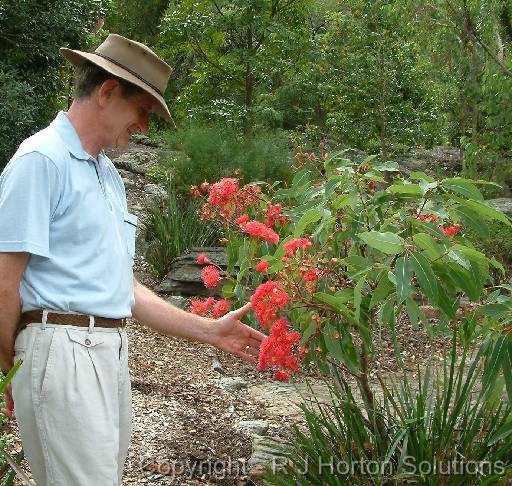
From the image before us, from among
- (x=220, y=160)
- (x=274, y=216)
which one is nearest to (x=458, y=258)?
(x=274, y=216)

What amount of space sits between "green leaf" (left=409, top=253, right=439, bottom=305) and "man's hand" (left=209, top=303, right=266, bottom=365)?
2.18 feet

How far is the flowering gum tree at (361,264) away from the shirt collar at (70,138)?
0.68 meters

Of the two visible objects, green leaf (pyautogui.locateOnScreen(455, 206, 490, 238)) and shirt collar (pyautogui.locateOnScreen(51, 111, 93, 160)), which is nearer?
shirt collar (pyautogui.locateOnScreen(51, 111, 93, 160))

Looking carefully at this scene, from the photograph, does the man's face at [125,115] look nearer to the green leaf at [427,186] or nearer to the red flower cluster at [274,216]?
the green leaf at [427,186]

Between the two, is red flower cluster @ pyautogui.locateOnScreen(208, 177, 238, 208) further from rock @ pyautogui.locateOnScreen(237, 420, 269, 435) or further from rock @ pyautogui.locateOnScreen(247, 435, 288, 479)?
rock @ pyautogui.locateOnScreen(237, 420, 269, 435)

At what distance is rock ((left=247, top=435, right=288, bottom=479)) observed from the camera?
3.71 metres

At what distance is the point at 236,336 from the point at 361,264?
1.75 ft

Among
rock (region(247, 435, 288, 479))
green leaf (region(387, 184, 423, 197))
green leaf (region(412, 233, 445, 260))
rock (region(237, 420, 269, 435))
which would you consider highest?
green leaf (region(387, 184, 423, 197))

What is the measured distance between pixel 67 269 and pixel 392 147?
37.6ft

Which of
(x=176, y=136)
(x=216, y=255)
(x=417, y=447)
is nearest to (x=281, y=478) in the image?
(x=417, y=447)

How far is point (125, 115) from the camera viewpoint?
7.59 feet

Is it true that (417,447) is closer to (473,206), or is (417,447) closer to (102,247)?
(473,206)

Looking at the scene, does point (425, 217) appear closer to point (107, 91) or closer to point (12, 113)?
point (107, 91)

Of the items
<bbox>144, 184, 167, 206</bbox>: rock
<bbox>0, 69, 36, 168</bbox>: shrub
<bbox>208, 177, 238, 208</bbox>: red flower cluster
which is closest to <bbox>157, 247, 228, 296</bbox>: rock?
<bbox>144, 184, 167, 206</bbox>: rock
